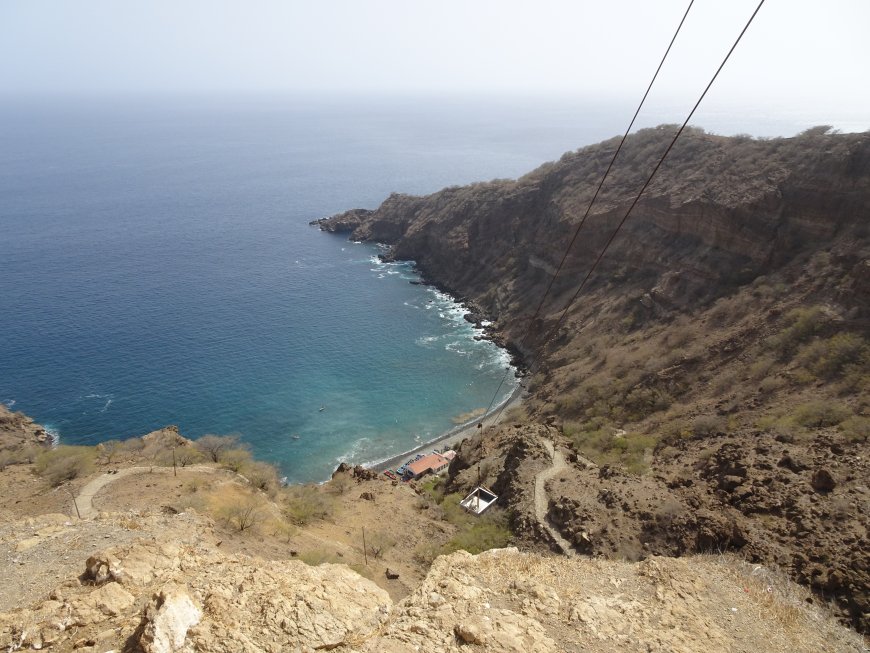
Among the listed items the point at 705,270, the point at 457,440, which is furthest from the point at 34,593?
the point at 705,270

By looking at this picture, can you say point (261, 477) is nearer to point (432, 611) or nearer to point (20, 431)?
point (432, 611)

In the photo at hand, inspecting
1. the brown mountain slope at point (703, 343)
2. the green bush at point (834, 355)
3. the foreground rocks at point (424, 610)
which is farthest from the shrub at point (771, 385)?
the foreground rocks at point (424, 610)

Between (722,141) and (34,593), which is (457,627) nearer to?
(34,593)

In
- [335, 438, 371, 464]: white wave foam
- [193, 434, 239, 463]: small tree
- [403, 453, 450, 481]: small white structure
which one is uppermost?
[193, 434, 239, 463]: small tree

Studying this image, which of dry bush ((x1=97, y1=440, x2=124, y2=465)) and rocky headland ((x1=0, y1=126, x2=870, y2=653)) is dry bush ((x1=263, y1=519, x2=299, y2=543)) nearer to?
rocky headland ((x1=0, y1=126, x2=870, y2=653))

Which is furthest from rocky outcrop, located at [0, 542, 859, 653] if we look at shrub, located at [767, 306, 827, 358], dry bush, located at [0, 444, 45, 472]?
shrub, located at [767, 306, 827, 358]
